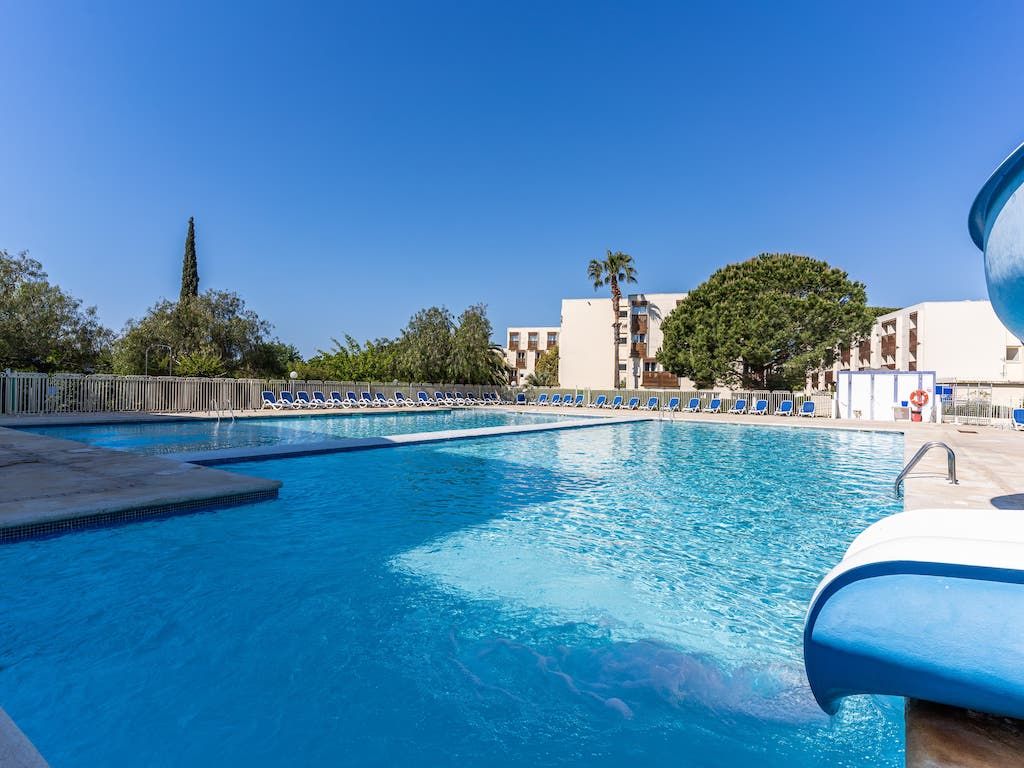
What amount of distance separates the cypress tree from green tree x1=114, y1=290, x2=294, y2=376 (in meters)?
7.92

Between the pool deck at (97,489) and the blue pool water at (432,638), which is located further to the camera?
the pool deck at (97,489)

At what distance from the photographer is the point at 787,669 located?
3.55 meters

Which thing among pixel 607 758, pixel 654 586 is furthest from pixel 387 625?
pixel 654 586

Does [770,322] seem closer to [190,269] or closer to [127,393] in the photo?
[127,393]

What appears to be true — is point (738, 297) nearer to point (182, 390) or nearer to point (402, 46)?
point (402, 46)

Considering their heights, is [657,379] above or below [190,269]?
below

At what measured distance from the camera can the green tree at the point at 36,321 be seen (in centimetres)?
2028

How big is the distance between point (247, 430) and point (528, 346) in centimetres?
4413

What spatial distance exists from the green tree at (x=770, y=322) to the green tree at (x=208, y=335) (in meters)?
23.3

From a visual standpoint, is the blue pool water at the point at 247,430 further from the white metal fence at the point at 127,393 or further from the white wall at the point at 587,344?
the white wall at the point at 587,344

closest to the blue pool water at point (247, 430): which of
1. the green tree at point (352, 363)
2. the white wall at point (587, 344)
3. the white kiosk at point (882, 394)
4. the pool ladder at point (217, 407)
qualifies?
the pool ladder at point (217, 407)

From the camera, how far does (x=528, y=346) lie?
58.9 meters

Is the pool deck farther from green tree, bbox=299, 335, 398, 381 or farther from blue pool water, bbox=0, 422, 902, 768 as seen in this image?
green tree, bbox=299, 335, 398, 381

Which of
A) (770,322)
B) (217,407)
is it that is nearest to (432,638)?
(217,407)
